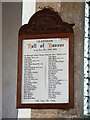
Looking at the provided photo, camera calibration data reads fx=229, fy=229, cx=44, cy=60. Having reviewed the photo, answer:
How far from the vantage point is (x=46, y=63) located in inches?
43.4

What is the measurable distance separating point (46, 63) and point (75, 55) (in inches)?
5.7

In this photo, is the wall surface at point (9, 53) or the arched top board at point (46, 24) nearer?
the arched top board at point (46, 24)

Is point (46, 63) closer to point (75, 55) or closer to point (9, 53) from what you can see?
point (75, 55)

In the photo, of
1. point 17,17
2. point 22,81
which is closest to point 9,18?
point 17,17

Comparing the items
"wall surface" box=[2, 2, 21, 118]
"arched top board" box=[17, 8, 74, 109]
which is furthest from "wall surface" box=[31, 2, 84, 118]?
"wall surface" box=[2, 2, 21, 118]

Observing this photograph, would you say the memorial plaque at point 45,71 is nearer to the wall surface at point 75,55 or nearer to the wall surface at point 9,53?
the wall surface at point 75,55

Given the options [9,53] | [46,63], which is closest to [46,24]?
[46,63]

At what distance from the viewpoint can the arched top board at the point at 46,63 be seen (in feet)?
3.53

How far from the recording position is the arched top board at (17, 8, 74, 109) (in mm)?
1077

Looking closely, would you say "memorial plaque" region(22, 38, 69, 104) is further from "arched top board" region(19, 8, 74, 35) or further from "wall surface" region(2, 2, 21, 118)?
"wall surface" region(2, 2, 21, 118)

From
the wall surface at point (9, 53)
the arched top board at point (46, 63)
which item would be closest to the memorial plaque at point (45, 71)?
the arched top board at point (46, 63)

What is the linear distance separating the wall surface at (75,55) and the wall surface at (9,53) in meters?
1.48

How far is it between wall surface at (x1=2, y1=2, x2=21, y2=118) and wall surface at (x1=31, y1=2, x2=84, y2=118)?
4.86 feet

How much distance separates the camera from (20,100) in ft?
3.67
